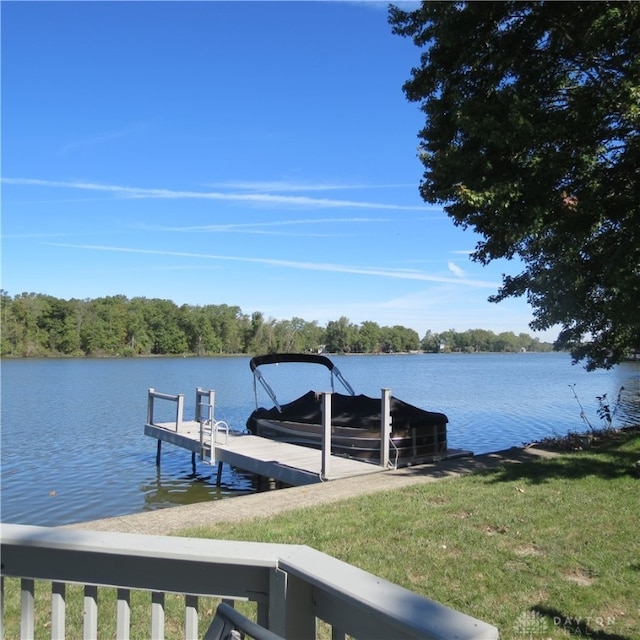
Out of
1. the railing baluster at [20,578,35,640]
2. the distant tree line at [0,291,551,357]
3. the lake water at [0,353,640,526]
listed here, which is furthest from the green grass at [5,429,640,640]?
the distant tree line at [0,291,551,357]

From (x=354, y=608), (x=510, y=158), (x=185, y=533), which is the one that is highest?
(x=510, y=158)

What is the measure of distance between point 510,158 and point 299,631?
7.69 m

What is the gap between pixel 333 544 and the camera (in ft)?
18.6

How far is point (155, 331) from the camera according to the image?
102 m

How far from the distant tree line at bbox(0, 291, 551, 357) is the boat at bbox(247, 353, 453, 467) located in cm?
7456

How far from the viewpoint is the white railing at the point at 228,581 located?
1358 millimetres

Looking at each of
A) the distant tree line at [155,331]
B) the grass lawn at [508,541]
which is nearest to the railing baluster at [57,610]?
the grass lawn at [508,541]

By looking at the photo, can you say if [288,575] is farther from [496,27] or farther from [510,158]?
[496,27]

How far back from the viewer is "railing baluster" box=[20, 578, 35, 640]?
1.91 metres

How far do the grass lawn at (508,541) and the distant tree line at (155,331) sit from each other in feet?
268

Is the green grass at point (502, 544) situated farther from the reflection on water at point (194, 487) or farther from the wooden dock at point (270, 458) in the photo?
the reflection on water at point (194, 487)

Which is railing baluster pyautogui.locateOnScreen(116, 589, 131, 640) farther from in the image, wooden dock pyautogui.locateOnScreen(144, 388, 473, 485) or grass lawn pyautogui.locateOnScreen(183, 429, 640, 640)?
wooden dock pyautogui.locateOnScreen(144, 388, 473, 485)

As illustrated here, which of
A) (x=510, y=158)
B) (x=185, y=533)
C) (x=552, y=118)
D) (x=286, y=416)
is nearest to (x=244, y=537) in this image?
(x=185, y=533)

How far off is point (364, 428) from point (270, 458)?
2.11 metres
